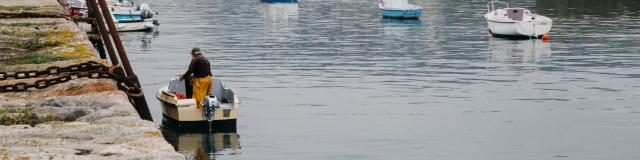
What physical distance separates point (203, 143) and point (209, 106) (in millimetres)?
1005

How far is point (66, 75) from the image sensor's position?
14.8m

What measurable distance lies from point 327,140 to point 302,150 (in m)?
1.99

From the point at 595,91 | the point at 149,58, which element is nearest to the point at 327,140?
the point at 595,91

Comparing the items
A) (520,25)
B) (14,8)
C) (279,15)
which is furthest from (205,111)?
(279,15)

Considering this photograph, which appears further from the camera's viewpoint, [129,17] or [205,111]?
[129,17]

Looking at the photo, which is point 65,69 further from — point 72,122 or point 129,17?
point 129,17

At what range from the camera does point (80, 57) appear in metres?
18.4

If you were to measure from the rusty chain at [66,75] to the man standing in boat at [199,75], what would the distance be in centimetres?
1089

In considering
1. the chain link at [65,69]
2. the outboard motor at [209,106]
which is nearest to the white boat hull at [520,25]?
the outboard motor at [209,106]

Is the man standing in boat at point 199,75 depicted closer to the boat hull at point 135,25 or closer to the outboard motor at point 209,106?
the outboard motor at point 209,106

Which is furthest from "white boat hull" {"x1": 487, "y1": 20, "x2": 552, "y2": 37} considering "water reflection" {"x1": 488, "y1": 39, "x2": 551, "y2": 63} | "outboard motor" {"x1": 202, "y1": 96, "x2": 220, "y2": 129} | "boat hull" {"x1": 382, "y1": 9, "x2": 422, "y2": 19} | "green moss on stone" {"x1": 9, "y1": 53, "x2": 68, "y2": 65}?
"green moss on stone" {"x1": 9, "y1": 53, "x2": 68, "y2": 65}

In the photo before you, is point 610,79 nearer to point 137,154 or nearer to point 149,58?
point 149,58

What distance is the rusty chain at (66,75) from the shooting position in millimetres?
14203

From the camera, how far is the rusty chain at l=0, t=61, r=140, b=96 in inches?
559
